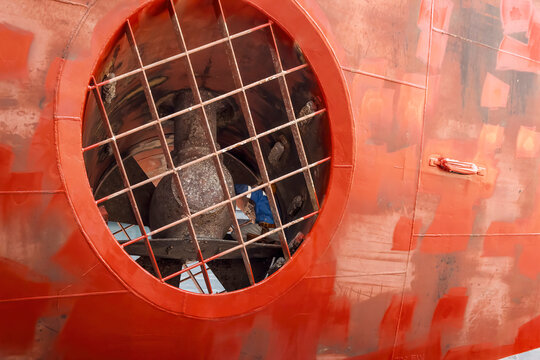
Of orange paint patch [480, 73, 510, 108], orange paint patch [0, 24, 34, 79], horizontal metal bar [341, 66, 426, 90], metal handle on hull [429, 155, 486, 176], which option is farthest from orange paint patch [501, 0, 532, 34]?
orange paint patch [0, 24, 34, 79]

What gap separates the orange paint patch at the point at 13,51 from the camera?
272 centimetres

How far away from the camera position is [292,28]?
3.44 meters

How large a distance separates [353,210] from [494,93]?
1.48 meters

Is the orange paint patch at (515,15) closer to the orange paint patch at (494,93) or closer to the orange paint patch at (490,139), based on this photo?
the orange paint patch at (494,93)

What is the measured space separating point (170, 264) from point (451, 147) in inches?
105

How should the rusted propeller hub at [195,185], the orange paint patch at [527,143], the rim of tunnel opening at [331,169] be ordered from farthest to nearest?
the rusted propeller hub at [195,185]
the orange paint patch at [527,143]
the rim of tunnel opening at [331,169]

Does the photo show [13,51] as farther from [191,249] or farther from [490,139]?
[490,139]

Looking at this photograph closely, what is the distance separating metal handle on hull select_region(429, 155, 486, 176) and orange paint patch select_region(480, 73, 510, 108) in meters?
0.49

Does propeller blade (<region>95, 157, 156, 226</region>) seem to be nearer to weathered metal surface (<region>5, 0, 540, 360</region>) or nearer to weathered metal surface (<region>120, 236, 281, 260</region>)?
weathered metal surface (<region>120, 236, 281, 260</region>)

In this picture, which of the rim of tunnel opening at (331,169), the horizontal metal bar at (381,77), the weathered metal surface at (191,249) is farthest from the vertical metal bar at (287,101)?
the weathered metal surface at (191,249)

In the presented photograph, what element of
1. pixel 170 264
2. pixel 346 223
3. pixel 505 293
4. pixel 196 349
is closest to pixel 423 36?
pixel 346 223

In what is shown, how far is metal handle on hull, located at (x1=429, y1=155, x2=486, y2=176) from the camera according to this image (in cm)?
386

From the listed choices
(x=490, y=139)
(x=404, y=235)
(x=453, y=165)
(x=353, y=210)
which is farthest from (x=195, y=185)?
(x=490, y=139)

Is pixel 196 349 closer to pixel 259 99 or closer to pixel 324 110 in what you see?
pixel 324 110
